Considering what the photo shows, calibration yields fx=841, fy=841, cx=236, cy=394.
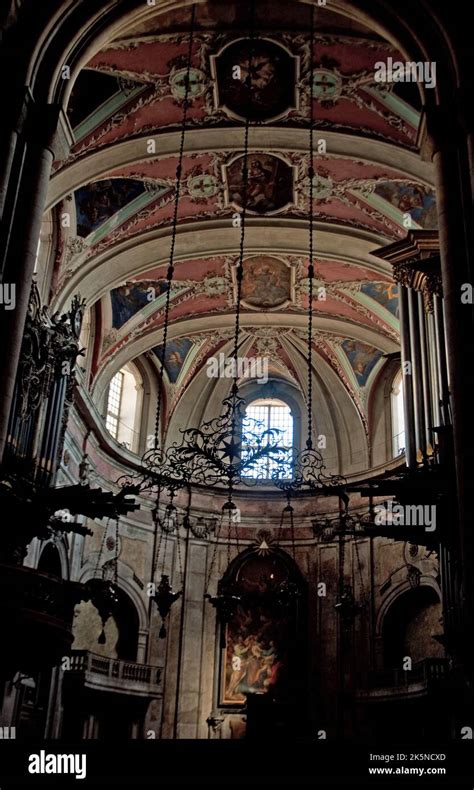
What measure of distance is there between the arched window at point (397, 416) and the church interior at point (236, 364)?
12 cm

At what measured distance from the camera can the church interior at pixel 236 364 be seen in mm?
10711

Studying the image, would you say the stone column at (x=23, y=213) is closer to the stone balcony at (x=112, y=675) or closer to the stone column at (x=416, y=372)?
the stone column at (x=416, y=372)

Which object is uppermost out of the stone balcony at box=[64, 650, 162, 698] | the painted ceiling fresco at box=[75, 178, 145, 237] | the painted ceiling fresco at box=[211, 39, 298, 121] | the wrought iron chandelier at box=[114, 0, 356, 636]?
the painted ceiling fresco at box=[211, 39, 298, 121]

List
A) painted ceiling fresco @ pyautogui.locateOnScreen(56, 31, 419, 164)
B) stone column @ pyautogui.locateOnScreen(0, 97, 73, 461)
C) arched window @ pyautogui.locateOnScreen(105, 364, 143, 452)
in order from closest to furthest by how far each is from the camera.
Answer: stone column @ pyautogui.locateOnScreen(0, 97, 73, 461)
painted ceiling fresco @ pyautogui.locateOnScreen(56, 31, 419, 164)
arched window @ pyautogui.locateOnScreen(105, 364, 143, 452)

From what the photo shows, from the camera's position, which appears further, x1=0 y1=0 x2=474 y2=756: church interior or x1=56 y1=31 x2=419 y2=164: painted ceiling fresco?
x1=56 y1=31 x2=419 y2=164: painted ceiling fresco

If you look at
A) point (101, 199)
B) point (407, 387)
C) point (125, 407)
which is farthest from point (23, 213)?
point (125, 407)

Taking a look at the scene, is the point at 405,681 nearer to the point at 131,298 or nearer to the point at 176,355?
the point at 176,355

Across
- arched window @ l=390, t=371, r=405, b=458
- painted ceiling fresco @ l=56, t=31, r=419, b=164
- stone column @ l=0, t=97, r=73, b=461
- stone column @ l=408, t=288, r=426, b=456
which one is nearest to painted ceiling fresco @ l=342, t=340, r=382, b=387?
arched window @ l=390, t=371, r=405, b=458

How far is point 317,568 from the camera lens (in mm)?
22938

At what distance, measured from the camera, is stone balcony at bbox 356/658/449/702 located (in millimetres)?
17109

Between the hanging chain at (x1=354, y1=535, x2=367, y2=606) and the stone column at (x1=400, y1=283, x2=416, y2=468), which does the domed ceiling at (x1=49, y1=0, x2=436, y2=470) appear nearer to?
the stone column at (x1=400, y1=283, x2=416, y2=468)

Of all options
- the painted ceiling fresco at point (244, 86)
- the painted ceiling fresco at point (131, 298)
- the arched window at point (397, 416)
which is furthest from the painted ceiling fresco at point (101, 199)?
the arched window at point (397, 416)

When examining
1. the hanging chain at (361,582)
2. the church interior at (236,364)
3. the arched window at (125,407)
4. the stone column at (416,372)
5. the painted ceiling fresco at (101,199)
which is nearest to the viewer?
the church interior at (236,364)

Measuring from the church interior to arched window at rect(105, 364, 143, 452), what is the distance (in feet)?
0.27
